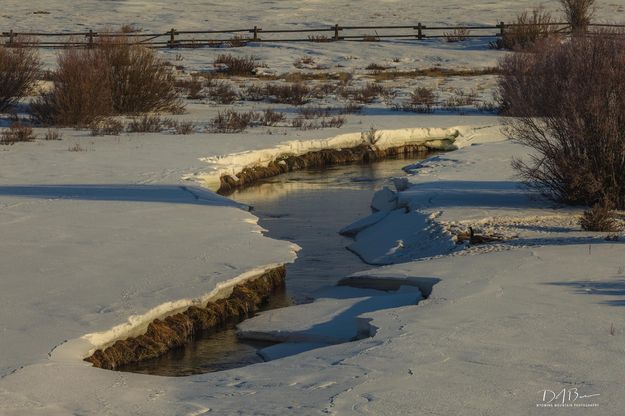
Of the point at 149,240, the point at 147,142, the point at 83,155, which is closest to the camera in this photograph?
the point at 149,240

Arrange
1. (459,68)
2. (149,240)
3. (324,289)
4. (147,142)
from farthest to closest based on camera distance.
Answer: (459,68)
(147,142)
(149,240)
(324,289)

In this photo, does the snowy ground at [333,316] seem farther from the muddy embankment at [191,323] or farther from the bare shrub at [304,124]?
the bare shrub at [304,124]

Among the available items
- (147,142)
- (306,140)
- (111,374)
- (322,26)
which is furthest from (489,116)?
(322,26)

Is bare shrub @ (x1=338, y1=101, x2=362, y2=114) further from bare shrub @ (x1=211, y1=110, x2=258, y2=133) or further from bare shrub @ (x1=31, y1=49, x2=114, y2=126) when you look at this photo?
bare shrub @ (x1=31, y1=49, x2=114, y2=126)

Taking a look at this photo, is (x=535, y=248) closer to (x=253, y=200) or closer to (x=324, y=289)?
(x=324, y=289)

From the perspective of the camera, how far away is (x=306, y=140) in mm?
18688

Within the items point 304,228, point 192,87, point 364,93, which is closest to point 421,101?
point 364,93

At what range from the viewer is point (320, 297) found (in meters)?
9.72

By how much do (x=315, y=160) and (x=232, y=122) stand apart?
2.73 meters

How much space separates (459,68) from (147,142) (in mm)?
17486

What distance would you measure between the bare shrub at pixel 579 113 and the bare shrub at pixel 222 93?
46.4ft

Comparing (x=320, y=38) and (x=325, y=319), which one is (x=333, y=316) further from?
(x=320, y=38)

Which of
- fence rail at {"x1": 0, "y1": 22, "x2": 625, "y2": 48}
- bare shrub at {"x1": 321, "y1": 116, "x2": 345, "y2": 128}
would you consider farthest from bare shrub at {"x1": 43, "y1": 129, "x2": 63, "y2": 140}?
fence rail at {"x1": 0, "y1": 22, "x2": 625, "y2": 48}

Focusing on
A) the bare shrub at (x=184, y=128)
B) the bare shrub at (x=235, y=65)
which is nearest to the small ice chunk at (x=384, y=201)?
the bare shrub at (x=184, y=128)
